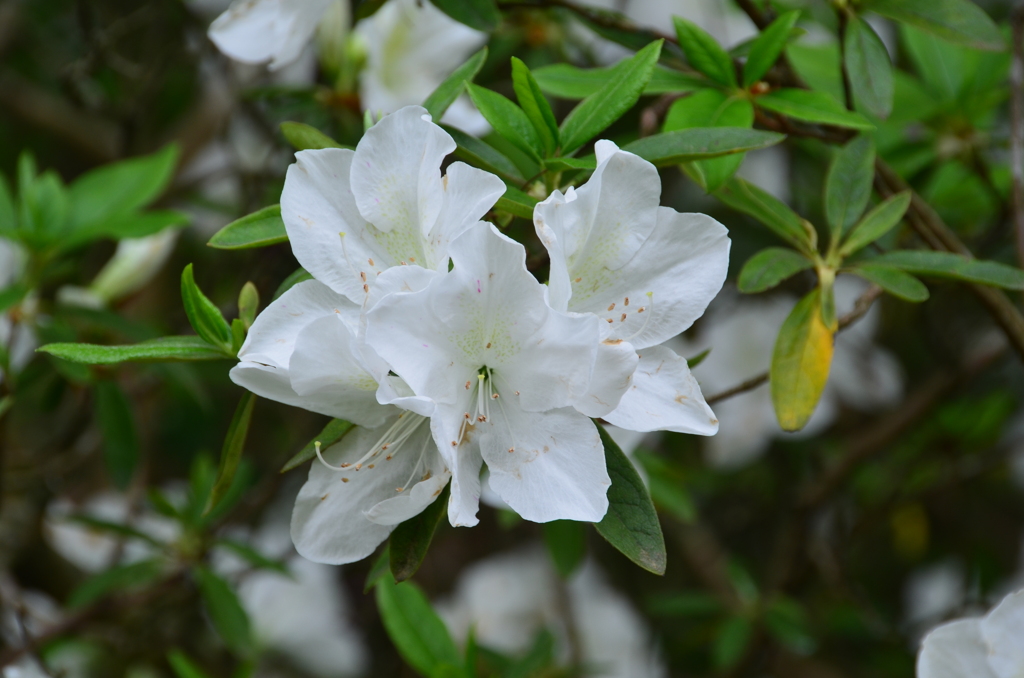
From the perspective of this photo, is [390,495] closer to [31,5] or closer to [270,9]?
[270,9]

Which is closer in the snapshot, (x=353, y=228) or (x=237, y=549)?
(x=353, y=228)

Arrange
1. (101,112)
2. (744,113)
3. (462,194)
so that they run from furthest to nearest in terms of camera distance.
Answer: (101,112) → (744,113) → (462,194)

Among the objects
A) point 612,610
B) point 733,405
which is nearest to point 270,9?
point 733,405

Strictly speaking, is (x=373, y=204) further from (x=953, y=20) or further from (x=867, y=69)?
(x=953, y=20)

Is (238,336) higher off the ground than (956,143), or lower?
higher

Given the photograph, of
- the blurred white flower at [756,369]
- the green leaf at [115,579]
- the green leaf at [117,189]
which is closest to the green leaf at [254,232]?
the green leaf at [117,189]

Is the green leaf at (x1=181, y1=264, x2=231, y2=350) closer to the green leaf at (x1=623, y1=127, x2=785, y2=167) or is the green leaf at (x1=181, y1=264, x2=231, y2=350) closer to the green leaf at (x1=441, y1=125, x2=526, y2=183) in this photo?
the green leaf at (x1=441, y1=125, x2=526, y2=183)

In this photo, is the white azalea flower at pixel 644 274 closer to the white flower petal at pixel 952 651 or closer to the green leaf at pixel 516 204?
the green leaf at pixel 516 204
